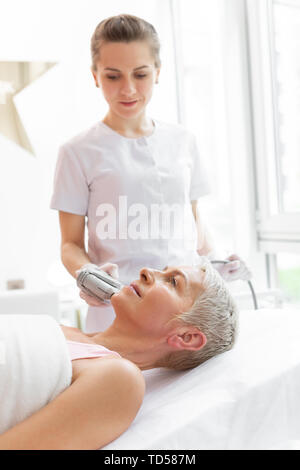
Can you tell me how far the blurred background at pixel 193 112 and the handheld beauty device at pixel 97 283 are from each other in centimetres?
123

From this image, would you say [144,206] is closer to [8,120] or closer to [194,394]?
[194,394]

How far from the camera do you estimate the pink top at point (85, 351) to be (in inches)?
49.8

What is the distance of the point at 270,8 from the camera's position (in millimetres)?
2713

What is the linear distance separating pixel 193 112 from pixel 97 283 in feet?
6.92

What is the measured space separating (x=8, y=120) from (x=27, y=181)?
0.35m

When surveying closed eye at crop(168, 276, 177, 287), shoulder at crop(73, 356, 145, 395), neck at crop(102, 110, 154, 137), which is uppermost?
neck at crop(102, 110, 154, 137)

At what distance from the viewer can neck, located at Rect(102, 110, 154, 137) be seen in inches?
69.7

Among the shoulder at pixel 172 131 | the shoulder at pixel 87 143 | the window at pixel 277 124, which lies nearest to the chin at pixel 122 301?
the shoulder at pixel 87 143

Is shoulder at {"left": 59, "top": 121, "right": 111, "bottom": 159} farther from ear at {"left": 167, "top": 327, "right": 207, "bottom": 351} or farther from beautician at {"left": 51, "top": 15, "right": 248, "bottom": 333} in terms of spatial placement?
ear at {"left": 167, "top": 327, "right": 207, "bottom": 351}

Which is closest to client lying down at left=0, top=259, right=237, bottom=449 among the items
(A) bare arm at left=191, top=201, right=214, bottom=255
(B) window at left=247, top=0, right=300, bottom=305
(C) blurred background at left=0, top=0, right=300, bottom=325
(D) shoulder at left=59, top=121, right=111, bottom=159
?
(A) bare arm at left=191, top=201, right=214, bottom=255

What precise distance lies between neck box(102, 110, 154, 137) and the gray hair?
55cm

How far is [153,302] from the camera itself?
1.42 m

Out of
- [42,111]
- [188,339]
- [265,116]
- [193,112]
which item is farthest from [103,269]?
[193,112]

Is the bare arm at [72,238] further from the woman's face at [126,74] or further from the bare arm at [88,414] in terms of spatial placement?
the bare arm at [88,414]
